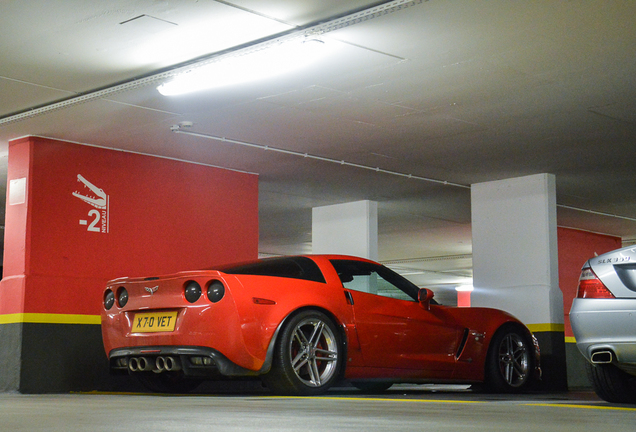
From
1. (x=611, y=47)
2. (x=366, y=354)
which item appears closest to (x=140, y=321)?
(x=366, y=354)

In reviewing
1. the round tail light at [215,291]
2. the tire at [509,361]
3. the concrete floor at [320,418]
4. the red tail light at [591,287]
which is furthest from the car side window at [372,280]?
the concrete floor at [320,418]

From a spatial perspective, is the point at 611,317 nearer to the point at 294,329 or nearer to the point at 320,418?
the point at 320,418

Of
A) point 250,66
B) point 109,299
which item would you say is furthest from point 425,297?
point 109,299

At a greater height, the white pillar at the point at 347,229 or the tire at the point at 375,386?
the white pillar at the point at 347,229

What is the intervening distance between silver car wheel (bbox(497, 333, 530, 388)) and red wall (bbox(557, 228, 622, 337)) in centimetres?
813

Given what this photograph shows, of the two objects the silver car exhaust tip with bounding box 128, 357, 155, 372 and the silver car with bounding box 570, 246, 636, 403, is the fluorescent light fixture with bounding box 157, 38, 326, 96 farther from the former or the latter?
the silver car with bounding box 570, 246, 636, 403

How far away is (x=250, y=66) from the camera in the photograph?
6898 millimetres

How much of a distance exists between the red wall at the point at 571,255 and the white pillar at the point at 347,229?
183 inches

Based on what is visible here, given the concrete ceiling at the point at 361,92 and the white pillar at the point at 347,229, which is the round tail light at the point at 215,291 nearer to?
the concrete ceiling at the point at 361,92

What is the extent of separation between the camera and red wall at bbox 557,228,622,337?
16438mm

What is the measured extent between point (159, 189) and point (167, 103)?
2482mm

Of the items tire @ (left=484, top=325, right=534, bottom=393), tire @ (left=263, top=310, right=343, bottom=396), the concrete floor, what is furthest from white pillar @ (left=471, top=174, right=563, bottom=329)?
the concrete floor

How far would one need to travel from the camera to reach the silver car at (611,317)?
504 centimetres

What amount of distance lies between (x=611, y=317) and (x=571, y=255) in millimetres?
11986
